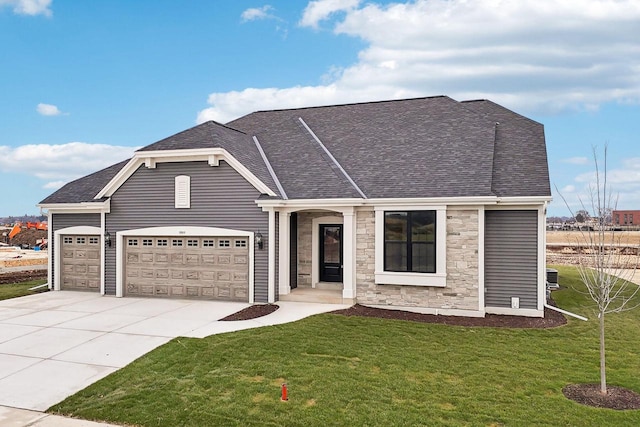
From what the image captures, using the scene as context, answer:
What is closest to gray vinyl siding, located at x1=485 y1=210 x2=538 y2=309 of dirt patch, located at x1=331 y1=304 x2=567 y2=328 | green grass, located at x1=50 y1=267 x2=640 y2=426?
dirt patch, located at x1=331 y1=304 x2=567 y2=328

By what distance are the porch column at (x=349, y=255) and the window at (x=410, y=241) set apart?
1004 millimetres

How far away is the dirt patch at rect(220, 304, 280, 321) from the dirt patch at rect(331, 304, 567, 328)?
191 centimetres

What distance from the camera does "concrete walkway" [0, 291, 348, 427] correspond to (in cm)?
691

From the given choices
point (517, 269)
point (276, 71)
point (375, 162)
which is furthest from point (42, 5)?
point (517, 269)

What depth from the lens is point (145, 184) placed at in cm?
1490

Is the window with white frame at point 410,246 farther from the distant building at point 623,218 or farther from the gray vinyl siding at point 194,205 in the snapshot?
the distant building at point 623,218

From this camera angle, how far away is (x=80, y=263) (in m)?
16.1

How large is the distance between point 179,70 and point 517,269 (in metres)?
18.9

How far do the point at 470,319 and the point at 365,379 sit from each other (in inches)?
229

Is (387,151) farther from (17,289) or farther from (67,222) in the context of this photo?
(17,289)

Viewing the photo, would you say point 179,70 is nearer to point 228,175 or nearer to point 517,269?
point 228,175

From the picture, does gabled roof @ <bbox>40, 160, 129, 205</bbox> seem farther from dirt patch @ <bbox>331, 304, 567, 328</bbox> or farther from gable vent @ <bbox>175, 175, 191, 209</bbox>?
dirt patch @ <bbox>331, 304, 567, 328</bbox>

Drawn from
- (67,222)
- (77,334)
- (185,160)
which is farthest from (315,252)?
(67,222)

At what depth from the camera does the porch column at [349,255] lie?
521 inches
